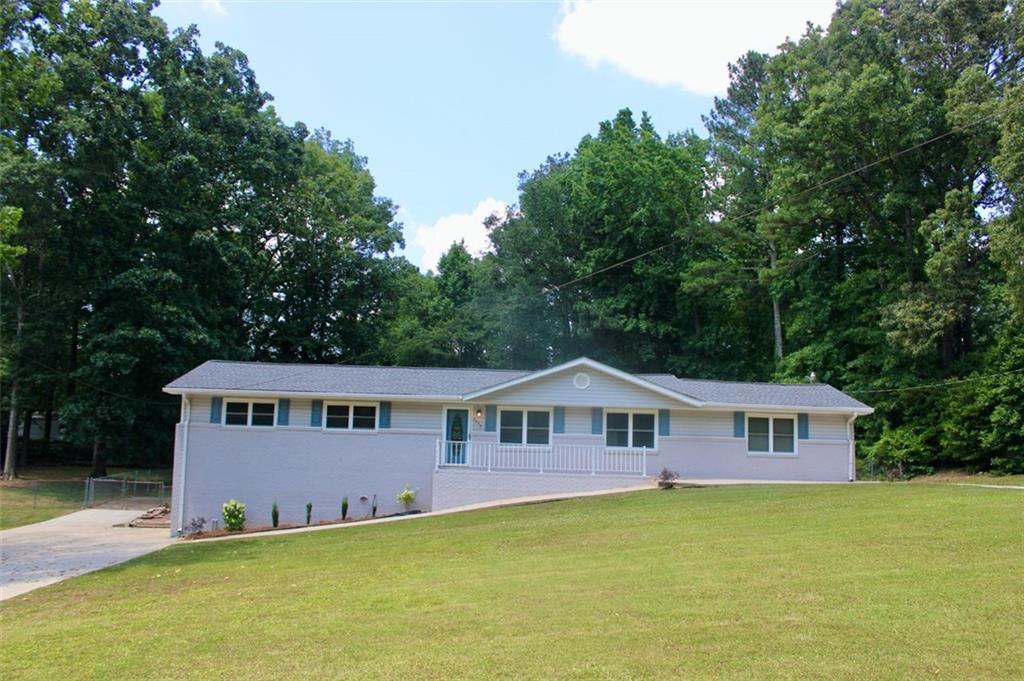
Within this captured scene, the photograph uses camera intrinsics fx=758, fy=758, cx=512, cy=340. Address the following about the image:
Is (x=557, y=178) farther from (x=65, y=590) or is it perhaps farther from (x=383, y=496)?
(x=65, y=590)

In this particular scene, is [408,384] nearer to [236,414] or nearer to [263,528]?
[236,414]

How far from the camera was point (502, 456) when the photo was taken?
2145 cm

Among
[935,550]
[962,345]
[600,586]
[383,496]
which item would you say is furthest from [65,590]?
[962,345]

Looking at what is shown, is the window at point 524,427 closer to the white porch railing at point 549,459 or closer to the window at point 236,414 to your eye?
the white porch railing at point 549,459

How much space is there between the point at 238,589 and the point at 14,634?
277 cm

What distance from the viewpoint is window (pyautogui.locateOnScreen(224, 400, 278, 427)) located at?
2212 centimetres

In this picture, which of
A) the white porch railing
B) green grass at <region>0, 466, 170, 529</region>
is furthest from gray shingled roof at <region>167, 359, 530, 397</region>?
green grass at <region>0, 466, 170, 529</region>

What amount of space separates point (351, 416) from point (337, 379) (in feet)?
5.09

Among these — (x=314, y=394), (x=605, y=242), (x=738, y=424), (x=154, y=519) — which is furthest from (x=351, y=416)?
(x=605, y=242)

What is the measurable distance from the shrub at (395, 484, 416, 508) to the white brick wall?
0.75 meters

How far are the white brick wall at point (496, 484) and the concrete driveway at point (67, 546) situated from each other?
23.6ft

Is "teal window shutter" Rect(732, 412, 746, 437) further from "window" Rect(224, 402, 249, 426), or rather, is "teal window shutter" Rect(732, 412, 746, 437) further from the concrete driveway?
the concrete driveway

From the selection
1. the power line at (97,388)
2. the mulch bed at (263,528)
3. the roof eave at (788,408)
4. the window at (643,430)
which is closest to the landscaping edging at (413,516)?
the mulch bed at (263,528)

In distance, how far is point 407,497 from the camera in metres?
21.5
